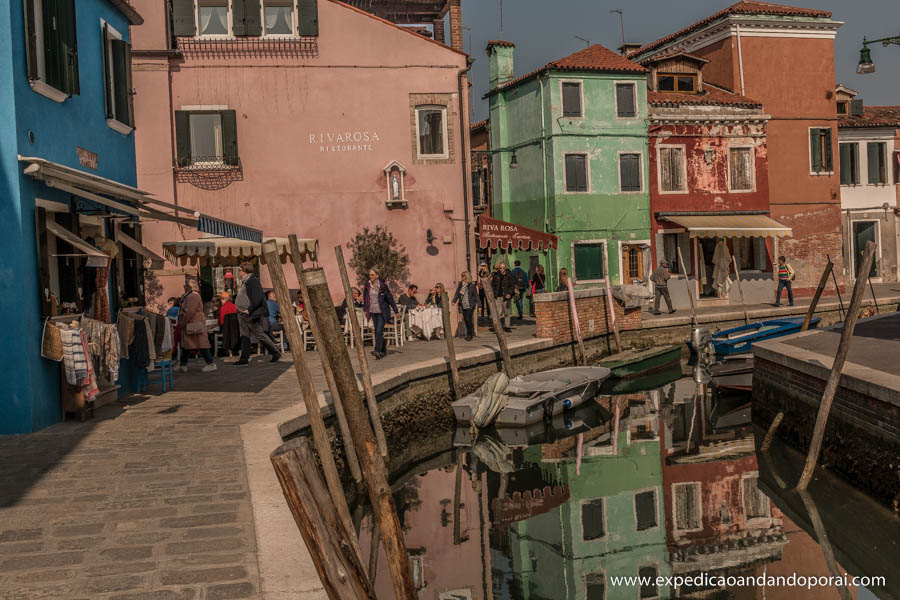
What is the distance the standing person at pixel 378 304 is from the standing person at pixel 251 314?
1.77 metres

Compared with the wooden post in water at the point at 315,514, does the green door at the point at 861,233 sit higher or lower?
higher

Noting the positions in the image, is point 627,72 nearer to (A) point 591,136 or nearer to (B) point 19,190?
(A) point 591,136

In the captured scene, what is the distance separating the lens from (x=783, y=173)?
31.7 metres

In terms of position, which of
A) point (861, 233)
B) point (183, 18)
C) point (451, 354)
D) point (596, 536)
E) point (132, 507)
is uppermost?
point (183, 18)

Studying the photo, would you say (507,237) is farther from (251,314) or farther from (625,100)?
(625,100)

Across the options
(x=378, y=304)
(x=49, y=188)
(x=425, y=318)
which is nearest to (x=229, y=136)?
(x=425, y=318)

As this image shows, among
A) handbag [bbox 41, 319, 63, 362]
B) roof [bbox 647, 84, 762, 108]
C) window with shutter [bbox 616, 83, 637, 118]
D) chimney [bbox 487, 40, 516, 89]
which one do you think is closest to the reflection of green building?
handbag [bbox 41, 319, 63, 362]

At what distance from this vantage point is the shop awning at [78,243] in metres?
10.1

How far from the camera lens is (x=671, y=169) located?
29.9 m

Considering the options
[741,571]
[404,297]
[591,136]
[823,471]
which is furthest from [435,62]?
[741,571]

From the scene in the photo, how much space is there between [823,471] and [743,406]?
6073mm

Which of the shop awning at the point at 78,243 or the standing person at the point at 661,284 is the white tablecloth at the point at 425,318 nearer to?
the standing person at the point at 661,284

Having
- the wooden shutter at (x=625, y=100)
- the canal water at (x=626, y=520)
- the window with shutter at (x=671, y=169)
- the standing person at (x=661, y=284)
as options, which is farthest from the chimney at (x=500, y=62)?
the canal water at (x=626, y=520)

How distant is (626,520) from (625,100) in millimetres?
20783
